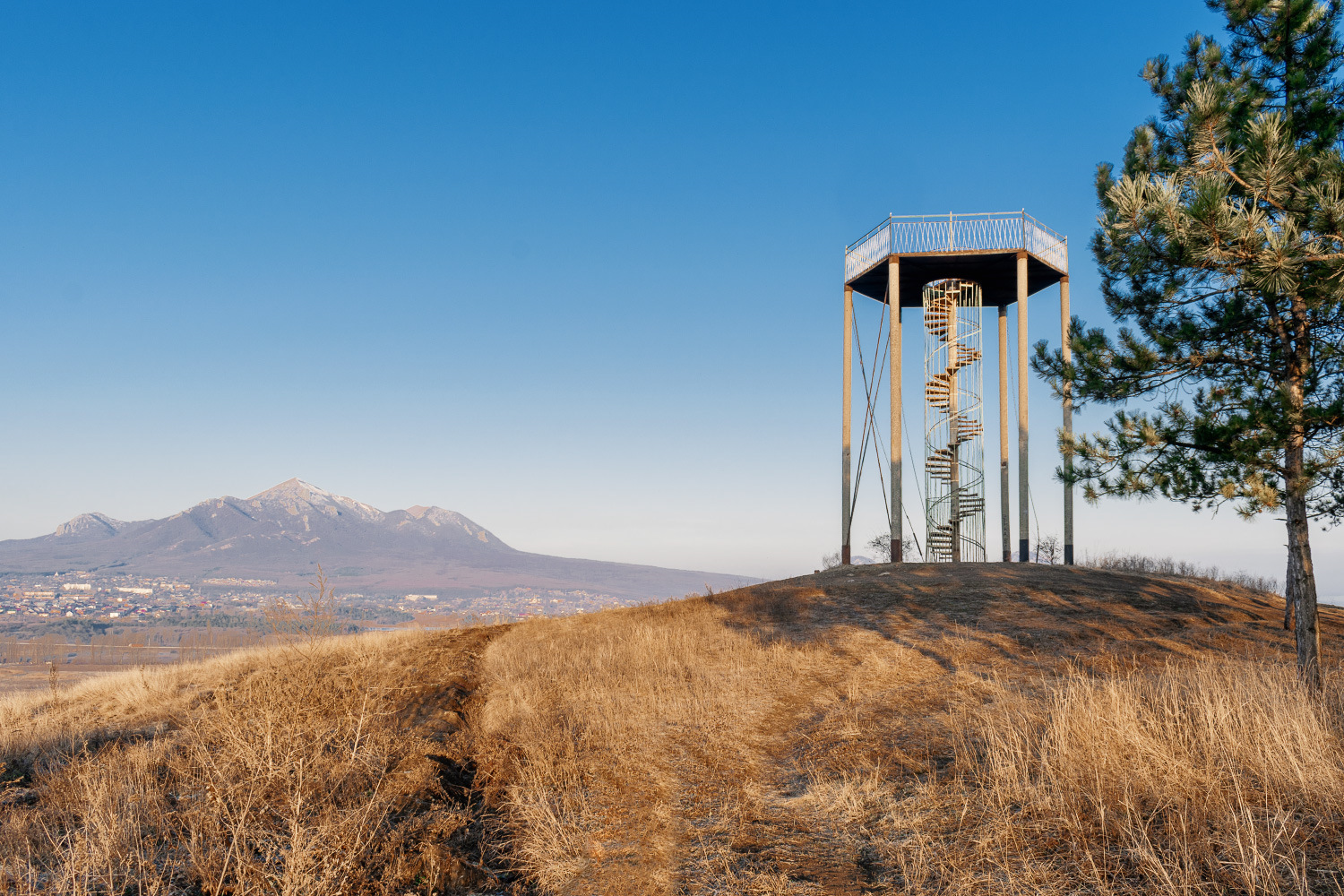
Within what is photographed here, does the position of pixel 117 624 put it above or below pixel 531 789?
below

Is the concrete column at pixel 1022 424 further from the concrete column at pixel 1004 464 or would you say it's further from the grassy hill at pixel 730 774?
the grassy hill at pixel 730 774

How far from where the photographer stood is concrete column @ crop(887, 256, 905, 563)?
63.3 ft

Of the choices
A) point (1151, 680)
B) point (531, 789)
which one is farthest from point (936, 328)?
point (531, 789)

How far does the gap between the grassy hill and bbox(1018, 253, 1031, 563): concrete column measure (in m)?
8.47

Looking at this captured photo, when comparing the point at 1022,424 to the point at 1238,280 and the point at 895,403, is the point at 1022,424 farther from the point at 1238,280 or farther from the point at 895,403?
the point at 1238,280

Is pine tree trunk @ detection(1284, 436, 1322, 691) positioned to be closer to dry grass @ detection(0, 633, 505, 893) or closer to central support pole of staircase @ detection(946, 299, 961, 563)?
dry grass @ detection(0, 633, 505, 893)

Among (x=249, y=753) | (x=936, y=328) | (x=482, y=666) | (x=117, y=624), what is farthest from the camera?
(x=117, y=624)

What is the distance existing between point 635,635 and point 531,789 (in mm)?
6698

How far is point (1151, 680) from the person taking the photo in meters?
7.61

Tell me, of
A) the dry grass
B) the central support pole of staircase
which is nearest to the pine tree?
the dry grass

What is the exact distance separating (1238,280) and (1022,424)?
12991 mm

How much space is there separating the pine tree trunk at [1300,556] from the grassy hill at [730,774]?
341 mm

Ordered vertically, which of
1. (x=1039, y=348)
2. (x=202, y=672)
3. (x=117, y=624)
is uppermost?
(x=1039, y=348)

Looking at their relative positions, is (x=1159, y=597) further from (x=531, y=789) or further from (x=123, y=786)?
(x=123, y=786)
